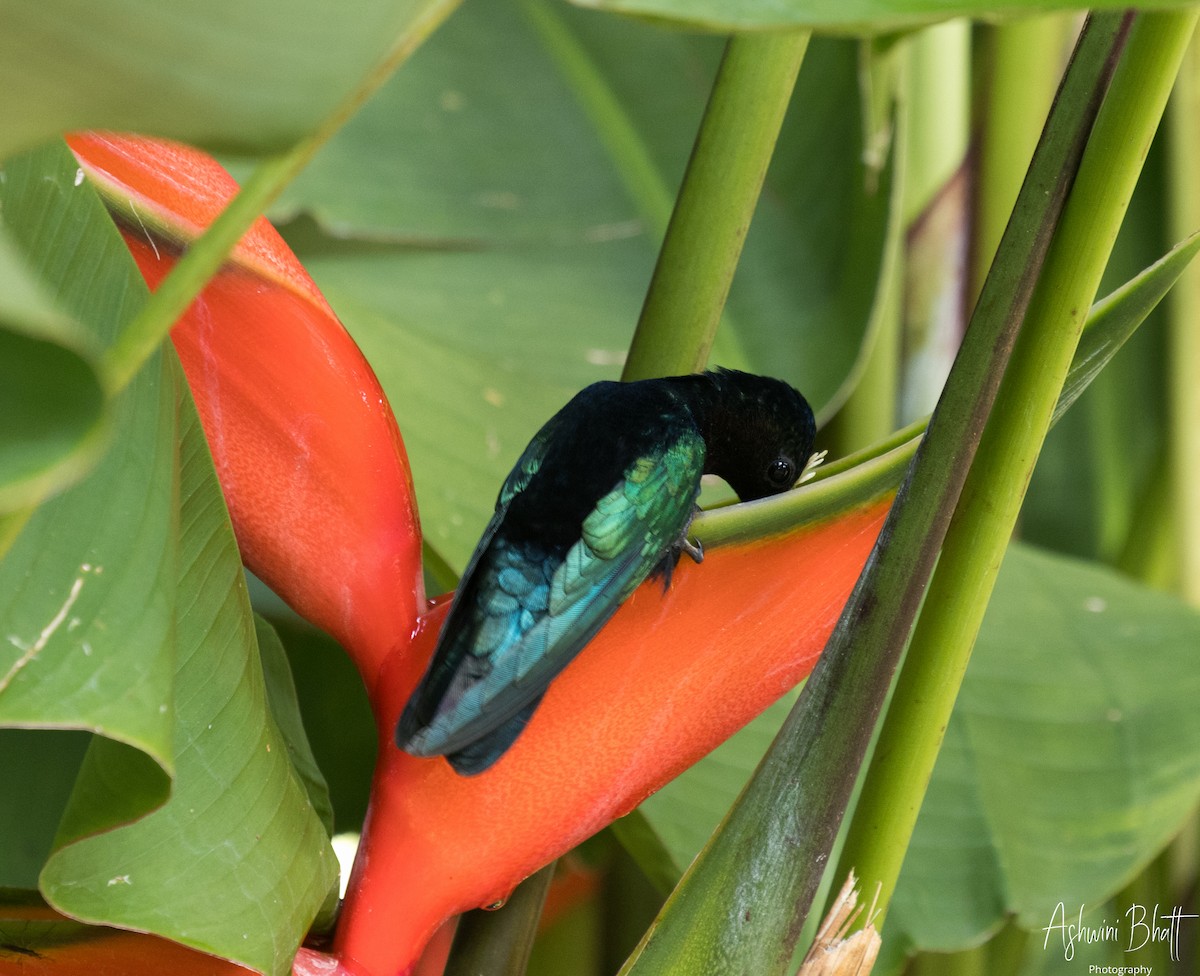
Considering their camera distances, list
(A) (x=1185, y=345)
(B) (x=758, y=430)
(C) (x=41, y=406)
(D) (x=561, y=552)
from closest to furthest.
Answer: (C) (x=41, y=406)
(D) (x=561, y=552)
(B) (x=758, y=430)
(A) (x=1185, y=345)

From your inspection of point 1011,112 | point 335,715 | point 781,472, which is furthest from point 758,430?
point 1011,112

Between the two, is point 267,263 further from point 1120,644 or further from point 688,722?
point 1120,644

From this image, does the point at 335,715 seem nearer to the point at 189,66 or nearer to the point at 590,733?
the point at 590,733

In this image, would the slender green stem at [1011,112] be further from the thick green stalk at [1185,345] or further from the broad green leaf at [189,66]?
the broad green leaf at [189,66]

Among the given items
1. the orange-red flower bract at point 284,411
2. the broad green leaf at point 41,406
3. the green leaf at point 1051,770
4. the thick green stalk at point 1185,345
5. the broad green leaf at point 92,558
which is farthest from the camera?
the thick green stalk at point 1185,345

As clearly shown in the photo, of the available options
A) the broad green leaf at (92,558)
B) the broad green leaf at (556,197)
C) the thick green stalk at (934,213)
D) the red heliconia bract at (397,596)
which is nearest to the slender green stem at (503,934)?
the red heliconia bract at (397,596)

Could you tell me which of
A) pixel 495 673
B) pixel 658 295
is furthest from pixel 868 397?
pixel 495 673
